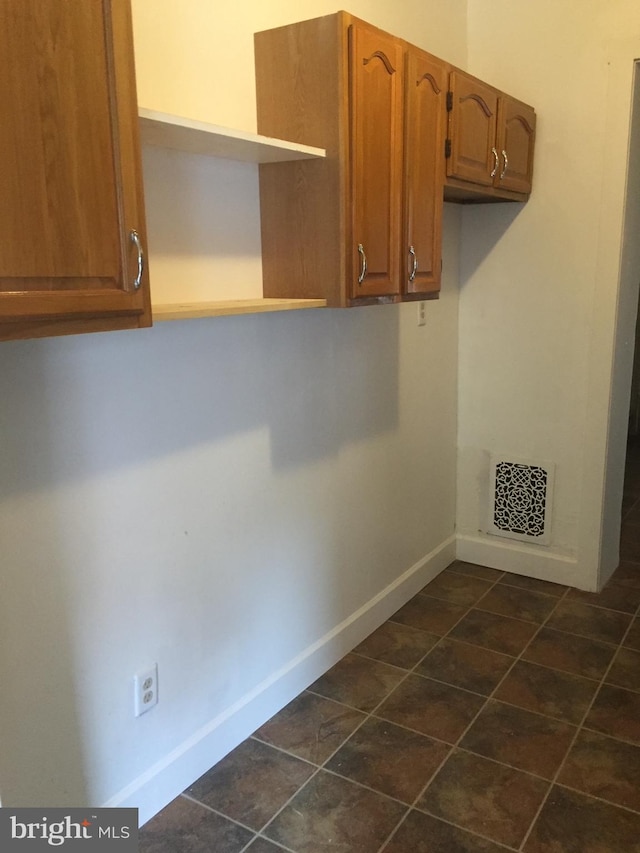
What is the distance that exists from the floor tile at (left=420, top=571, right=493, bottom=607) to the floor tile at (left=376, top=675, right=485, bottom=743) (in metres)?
0.68

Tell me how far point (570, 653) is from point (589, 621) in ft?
0.99

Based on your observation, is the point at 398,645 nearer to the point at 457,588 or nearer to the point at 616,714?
the point at 457,588

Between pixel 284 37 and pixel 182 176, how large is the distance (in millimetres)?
516

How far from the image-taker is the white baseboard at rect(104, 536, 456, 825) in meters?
1.94

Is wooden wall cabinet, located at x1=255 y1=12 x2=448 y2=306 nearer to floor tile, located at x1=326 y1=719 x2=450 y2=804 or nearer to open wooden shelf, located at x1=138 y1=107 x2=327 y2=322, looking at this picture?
open wooden shelf, located at x1=138 y1=107 x2=327 y2=322

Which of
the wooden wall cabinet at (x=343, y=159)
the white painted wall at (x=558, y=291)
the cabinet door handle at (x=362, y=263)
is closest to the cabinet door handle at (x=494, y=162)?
the white painted wall at (x=558, y=291)

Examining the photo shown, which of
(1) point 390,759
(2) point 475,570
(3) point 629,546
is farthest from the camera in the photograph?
(3) point 629,546

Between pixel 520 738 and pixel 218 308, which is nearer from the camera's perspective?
pixel 218 308

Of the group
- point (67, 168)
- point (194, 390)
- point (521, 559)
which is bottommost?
point (521, 559)

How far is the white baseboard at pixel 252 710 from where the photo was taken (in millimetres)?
1936

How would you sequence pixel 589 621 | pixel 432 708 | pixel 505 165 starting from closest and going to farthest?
pixel 432 708 → pixel 505 165 → pixel 589 621

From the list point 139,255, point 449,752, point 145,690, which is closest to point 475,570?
point 449,752

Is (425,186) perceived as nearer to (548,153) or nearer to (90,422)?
(548,153)

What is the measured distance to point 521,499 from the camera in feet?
11.0
